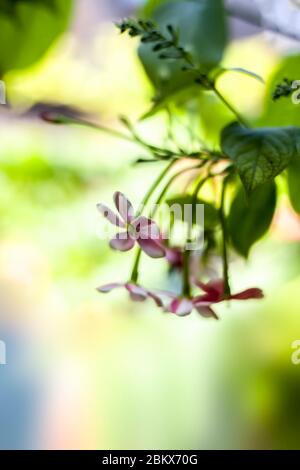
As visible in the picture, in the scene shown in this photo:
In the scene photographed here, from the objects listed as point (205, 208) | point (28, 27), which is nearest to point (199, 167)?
point (205, 208)

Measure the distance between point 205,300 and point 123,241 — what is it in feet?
0.22

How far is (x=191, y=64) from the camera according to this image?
15.9 inches

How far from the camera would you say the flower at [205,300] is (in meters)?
0.39

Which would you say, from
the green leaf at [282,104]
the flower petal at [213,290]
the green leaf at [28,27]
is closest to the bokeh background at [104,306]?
the green leaf at [28,27]

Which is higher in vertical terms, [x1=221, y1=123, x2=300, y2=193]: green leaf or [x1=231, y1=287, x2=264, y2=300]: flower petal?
[x1=221, y1=123, x2=300, y2=193]: green leaf

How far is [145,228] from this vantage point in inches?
15.2

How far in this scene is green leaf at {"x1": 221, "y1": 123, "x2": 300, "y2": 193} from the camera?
0.36 metres

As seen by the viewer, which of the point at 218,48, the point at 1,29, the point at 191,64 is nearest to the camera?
the point at 191,64

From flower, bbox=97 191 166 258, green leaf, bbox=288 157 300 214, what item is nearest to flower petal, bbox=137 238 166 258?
flower, bbox=97 191 166 258

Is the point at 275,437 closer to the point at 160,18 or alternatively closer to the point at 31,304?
the point at 31,304

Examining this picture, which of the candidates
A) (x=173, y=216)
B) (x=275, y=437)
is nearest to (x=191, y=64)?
(x=173, y=216)

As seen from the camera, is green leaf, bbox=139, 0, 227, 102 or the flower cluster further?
green leaf, bbox=139, 0, 227, 102

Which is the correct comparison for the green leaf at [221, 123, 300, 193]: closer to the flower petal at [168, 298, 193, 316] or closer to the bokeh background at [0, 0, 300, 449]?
the flower petal at [168, 298, 193, 316]

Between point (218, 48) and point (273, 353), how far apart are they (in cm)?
34
